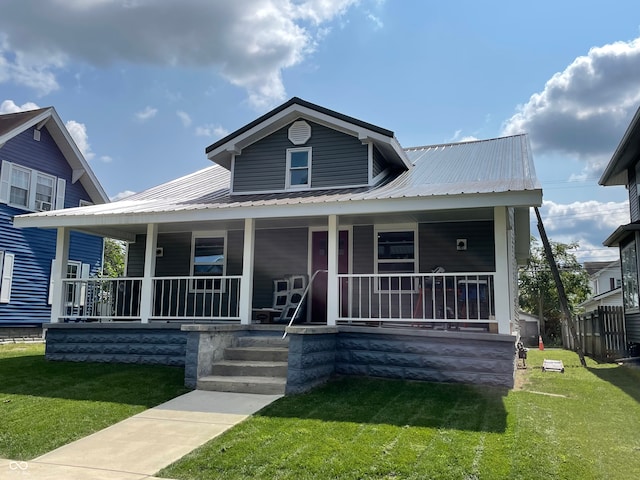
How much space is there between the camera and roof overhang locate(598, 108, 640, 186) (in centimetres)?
1329

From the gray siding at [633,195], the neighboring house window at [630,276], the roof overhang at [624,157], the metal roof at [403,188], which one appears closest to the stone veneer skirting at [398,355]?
the metal roof at [403,188]

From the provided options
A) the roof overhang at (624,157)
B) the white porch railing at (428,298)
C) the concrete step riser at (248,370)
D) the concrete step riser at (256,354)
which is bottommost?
the concrete step riser at (248,370)

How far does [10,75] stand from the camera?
15.1 m

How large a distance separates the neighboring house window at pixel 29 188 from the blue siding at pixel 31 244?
0.73 feet

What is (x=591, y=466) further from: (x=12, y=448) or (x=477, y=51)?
(x=477, y=51)

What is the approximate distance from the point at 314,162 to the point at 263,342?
424 cm

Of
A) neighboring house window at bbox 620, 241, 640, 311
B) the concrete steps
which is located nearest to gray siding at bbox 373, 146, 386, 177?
the concrete steps

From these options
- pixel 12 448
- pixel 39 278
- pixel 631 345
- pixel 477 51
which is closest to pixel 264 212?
pixel 12 448

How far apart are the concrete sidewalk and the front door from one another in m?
4.23

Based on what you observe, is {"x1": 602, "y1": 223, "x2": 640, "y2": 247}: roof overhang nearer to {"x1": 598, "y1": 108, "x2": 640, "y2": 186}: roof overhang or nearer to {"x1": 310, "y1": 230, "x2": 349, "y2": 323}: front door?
{"x1": 598, "y1": 108, "x2": 640, "y2": 186}: roof overhang

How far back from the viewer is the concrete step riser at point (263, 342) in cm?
817

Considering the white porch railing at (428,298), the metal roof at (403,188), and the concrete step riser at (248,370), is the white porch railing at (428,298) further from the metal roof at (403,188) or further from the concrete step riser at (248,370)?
the concrete step riser at (248,370)

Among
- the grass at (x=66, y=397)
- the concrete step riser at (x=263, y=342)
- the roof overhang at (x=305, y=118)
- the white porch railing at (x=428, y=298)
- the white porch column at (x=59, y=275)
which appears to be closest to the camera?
the grass at (x=66, y=397)

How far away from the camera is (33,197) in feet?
55.8
